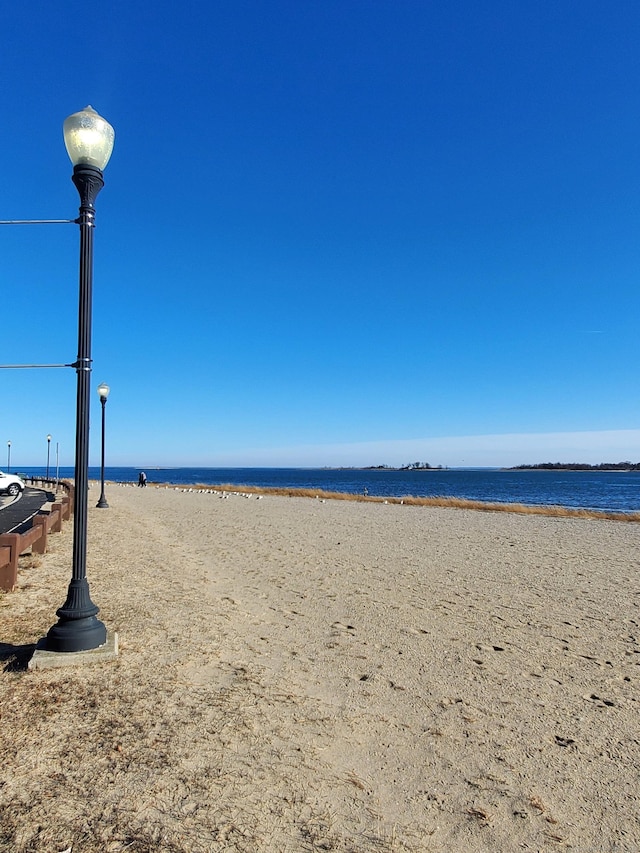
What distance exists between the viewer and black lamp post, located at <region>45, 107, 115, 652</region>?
487cm

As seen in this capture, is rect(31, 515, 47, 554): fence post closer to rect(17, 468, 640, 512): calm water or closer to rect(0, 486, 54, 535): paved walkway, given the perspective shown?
rect(0, 486, 54, 535): paved walkway

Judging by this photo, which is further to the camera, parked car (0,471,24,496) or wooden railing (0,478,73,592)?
parked car (0,471,24,496)

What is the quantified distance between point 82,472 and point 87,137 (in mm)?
3051

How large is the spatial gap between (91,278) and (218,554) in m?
7.33

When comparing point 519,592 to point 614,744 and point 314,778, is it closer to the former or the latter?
point 614,744

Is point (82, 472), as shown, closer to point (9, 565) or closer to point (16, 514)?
point (9, 565)

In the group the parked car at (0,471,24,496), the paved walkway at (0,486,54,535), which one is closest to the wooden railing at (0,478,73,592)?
the paved walkway at (0,486,54,535)

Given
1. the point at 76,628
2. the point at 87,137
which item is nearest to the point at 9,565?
the point at 76,628

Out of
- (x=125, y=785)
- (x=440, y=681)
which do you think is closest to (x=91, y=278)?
(x=125, y=785)

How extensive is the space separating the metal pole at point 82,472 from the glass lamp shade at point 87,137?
9 centimetres

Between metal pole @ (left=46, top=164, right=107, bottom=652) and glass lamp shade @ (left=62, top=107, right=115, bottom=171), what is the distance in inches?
3.4

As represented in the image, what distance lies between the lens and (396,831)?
2.82m

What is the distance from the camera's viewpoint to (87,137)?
5035 mm

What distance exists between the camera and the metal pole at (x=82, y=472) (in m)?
4.85
